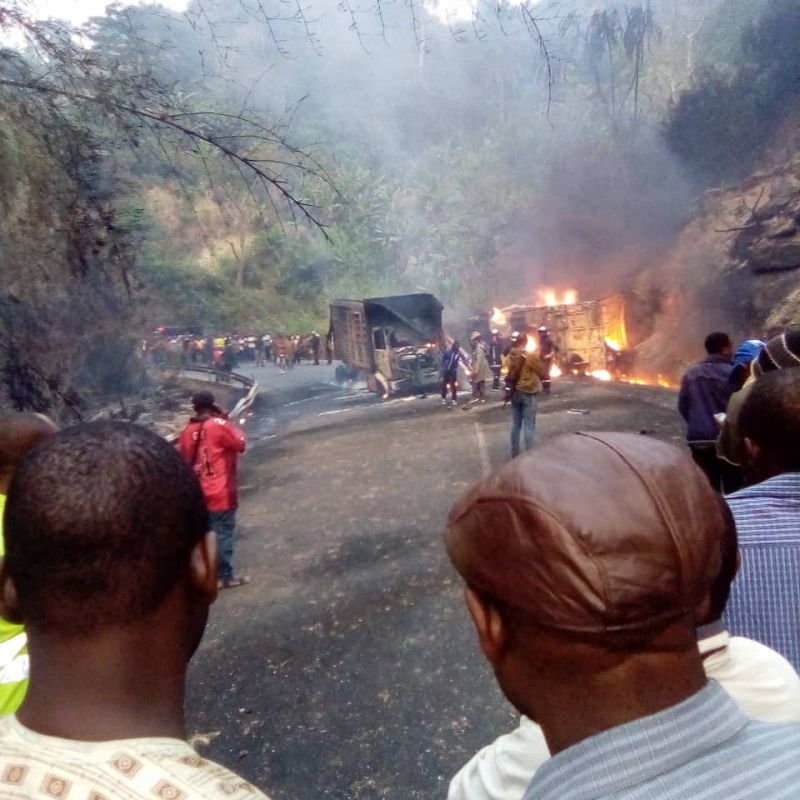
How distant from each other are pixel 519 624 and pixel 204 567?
60 cm

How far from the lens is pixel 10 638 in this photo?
76.4 inches

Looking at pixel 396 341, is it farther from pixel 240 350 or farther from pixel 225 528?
pixel 240 350

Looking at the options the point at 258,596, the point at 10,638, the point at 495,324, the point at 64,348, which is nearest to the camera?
the point at 10,638

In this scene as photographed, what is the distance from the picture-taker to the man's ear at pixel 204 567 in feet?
4.09

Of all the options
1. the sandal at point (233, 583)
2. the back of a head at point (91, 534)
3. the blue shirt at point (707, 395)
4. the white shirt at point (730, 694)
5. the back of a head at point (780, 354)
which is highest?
the back of a head at point (91, 534)

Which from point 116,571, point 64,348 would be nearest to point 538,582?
point 116,571

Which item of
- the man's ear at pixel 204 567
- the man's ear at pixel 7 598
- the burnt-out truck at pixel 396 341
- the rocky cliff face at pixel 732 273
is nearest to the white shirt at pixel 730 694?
the man's ear at pixel 204 567

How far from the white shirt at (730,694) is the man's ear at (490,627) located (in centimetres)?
27

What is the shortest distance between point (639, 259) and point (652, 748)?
2861 cm

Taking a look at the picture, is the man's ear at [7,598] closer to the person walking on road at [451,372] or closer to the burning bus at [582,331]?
the person walking on road at [451,372]

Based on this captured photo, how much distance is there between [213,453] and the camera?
5477mm

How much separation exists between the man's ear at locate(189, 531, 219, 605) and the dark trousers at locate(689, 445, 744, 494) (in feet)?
14.1

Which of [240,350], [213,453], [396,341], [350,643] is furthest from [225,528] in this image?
[240,350]

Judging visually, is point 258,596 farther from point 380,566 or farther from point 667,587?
point 667,587
